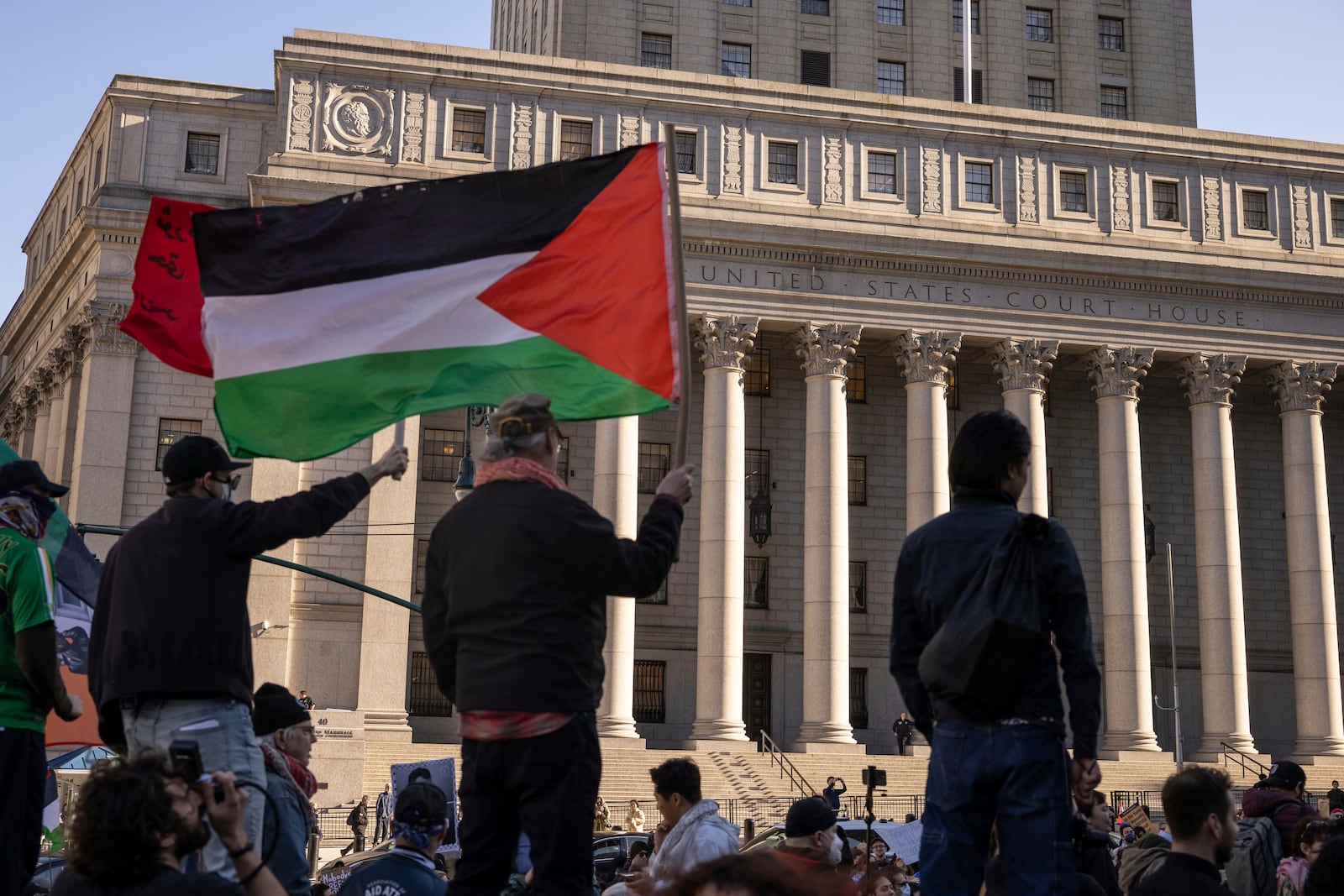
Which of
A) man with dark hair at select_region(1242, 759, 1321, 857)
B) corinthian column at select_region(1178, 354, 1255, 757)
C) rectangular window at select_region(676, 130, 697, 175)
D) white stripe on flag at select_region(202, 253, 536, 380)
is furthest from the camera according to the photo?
rectangular window at select_region(676, 130, 697, 175)

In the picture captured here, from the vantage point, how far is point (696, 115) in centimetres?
4569

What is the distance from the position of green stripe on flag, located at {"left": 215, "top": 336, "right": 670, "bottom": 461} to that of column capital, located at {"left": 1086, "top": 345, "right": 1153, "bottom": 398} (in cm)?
3956

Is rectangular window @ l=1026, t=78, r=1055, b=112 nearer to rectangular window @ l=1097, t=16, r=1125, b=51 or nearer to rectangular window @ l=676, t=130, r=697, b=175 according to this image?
rectangular window @ l=1097, t=16, r=1125, b=51

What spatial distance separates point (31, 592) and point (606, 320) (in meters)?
3.49

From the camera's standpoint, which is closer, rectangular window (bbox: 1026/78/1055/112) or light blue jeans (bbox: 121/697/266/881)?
light blue jeans (bbox: 121/697/266/881)

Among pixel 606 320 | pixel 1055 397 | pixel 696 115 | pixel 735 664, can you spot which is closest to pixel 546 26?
pixel 696 115

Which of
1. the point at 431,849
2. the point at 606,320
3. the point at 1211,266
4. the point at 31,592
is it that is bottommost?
the point at 431,849

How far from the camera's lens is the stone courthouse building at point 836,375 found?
→ 42312 mm

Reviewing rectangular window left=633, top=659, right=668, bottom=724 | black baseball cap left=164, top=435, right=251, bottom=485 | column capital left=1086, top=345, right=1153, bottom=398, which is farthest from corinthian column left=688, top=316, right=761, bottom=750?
black baseball cap left=164, top=435, right=251, bottom=485

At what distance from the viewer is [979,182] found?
47.2 m

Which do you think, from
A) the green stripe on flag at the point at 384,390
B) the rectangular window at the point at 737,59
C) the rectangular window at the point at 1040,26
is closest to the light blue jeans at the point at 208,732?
→ the green stripe on flag at the point at 384,390

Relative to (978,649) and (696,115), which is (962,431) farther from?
(696,115)

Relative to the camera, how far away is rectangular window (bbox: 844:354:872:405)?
4881 centimetres

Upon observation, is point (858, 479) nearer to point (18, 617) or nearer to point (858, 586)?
point (858, 586)
